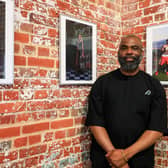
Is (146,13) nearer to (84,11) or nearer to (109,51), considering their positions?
(109,51)

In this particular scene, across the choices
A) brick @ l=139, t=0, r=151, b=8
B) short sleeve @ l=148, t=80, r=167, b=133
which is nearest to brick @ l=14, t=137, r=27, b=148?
short sleeve @ l=148, t=80, r=167, b=133

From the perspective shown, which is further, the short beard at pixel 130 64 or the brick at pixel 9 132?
the short beard at pixel 130 64

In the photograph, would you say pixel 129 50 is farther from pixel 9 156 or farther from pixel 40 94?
pixel 9 156

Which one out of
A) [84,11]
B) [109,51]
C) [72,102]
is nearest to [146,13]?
[109,51]

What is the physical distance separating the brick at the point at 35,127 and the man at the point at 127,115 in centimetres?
38

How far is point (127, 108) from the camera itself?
6.15 ft

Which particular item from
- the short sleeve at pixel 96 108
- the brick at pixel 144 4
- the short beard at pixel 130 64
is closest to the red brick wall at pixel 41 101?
the short sleeve at pixel 96 108

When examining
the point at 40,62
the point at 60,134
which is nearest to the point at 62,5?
the point at 40,62

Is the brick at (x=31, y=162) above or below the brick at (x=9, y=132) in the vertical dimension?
below

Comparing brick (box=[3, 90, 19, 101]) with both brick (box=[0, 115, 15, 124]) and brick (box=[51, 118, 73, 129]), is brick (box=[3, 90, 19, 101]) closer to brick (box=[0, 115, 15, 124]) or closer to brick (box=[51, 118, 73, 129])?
brick (box=[0, 115, 15, 124])

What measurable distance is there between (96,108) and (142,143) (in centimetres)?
48

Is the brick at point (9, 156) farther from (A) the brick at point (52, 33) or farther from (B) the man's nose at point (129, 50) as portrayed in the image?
(B) the man's nose at point (129, 50)

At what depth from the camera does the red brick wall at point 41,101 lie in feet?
5.54

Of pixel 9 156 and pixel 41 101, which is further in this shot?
pixel 41 101
